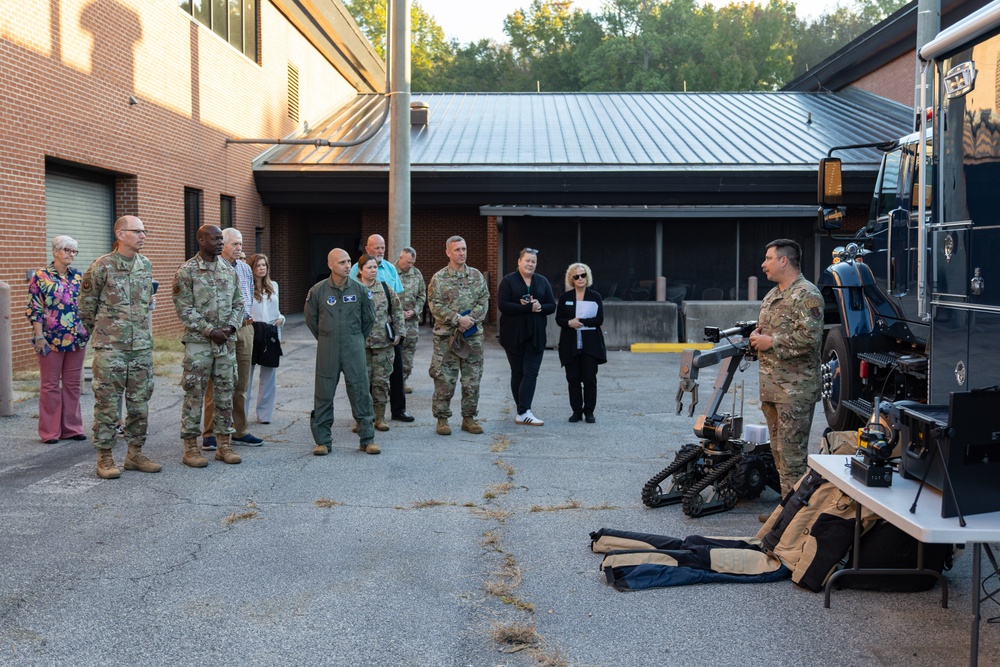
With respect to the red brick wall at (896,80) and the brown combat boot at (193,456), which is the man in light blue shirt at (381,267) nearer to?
the brown combat boot at (193,456)

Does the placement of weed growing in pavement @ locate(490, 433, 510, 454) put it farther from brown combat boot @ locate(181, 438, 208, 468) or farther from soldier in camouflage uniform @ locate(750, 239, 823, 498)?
soldier in camouflage uniform @ locate(750, 239, 823, 498)

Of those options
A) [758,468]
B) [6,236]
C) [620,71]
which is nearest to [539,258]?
[6,236]

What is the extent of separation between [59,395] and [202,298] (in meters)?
2.12

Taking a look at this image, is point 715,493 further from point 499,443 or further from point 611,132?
point 611,132

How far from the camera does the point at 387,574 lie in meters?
5.26

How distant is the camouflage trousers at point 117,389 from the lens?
23.9 feet

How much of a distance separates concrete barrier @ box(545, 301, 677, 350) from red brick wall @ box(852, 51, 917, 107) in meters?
12.8

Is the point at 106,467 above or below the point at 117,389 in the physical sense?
below

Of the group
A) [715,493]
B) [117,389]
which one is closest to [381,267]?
[117,389]

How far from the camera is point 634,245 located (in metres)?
20.2

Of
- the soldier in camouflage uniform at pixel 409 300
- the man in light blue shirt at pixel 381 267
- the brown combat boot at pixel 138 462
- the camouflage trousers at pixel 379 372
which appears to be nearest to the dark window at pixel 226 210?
the soldier in camouflage uniform at pixel 409 300

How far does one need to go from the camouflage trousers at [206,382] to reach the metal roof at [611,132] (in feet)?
47.5

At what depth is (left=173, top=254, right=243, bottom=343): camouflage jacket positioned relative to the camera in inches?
301

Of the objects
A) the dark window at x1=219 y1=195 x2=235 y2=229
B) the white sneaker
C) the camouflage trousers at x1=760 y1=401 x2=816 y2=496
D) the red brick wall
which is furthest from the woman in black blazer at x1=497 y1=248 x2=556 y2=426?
the red brick wall
